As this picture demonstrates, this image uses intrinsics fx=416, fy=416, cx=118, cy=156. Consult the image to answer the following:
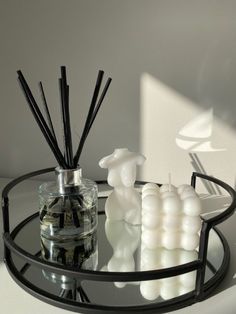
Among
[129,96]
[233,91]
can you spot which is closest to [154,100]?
[129,96]

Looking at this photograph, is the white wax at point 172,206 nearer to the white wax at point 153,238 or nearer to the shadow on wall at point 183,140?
the white wax at point 153,238

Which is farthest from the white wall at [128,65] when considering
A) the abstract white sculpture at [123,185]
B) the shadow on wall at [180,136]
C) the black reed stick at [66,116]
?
the black reed stick at [66,116]

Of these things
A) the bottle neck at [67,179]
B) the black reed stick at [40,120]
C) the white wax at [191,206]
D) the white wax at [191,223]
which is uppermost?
the black reed stick at [40,120]

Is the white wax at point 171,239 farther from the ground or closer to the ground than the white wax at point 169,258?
farther from the ground

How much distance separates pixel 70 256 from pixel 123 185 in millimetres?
155

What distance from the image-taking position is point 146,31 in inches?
32.9

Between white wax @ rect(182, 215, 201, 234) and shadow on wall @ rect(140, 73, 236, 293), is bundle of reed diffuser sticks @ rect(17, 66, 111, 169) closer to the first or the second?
white wax @ rect(182, 215, 201, 234)

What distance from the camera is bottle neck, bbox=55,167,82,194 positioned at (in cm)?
61

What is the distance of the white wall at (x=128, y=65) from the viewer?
813 millimetres

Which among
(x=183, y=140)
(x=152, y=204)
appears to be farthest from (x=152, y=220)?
(x=183, y=140)

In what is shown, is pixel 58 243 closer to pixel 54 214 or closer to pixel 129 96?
pixel 54 214

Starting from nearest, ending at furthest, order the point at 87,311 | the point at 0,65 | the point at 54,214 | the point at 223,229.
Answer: the point at 87,311, the point at 54,214, the point at 223,229, the point at 0,65

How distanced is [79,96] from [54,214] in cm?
36

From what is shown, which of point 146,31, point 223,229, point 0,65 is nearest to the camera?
point 223,229
